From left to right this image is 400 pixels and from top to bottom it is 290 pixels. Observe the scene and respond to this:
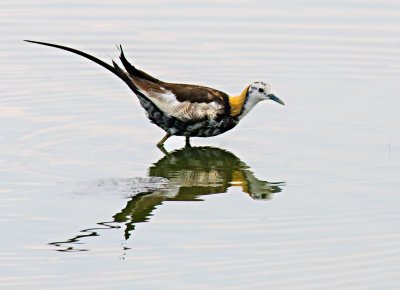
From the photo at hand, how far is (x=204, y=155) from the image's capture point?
16.0 m

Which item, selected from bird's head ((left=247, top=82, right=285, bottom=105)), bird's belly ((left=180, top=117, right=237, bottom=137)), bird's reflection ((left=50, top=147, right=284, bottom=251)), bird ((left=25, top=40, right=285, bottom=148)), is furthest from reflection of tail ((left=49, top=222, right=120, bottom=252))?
bird's head ((left=247, top=82, right=285, bottom=105))

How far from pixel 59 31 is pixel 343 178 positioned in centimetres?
809

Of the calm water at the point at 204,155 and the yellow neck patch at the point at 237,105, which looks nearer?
the calm water at the point at 204,155

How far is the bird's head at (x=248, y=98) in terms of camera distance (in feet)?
53.1

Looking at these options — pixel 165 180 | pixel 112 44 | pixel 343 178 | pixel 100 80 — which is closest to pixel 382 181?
pixel 343 178

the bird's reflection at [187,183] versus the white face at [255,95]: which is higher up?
the white face at [255,95]

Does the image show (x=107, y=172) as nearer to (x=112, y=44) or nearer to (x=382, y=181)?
(x=382, y=181)

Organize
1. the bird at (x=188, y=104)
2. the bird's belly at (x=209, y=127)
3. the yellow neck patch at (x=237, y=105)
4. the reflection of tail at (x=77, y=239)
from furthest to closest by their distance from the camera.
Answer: the yellow neck patch at (x=237, y=105) → the bird's belly at (x=209, y=127) → the bird at (x=188, y=104) → the reflection of tail at (x=77, y=239)

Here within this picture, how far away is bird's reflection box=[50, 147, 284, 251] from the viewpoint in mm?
12938

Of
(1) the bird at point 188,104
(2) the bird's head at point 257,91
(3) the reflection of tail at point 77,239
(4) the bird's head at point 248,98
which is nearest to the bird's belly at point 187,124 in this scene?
(1) the bird at point 188,104

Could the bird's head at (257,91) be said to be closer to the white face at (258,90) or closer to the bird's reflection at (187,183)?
the white face at (258,90)

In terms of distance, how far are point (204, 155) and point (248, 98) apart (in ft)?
2.76

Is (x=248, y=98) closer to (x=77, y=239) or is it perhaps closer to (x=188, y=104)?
(x=188, y=104)

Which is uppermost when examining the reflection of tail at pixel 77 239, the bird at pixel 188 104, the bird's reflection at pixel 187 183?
the bird at pixel 188 104
